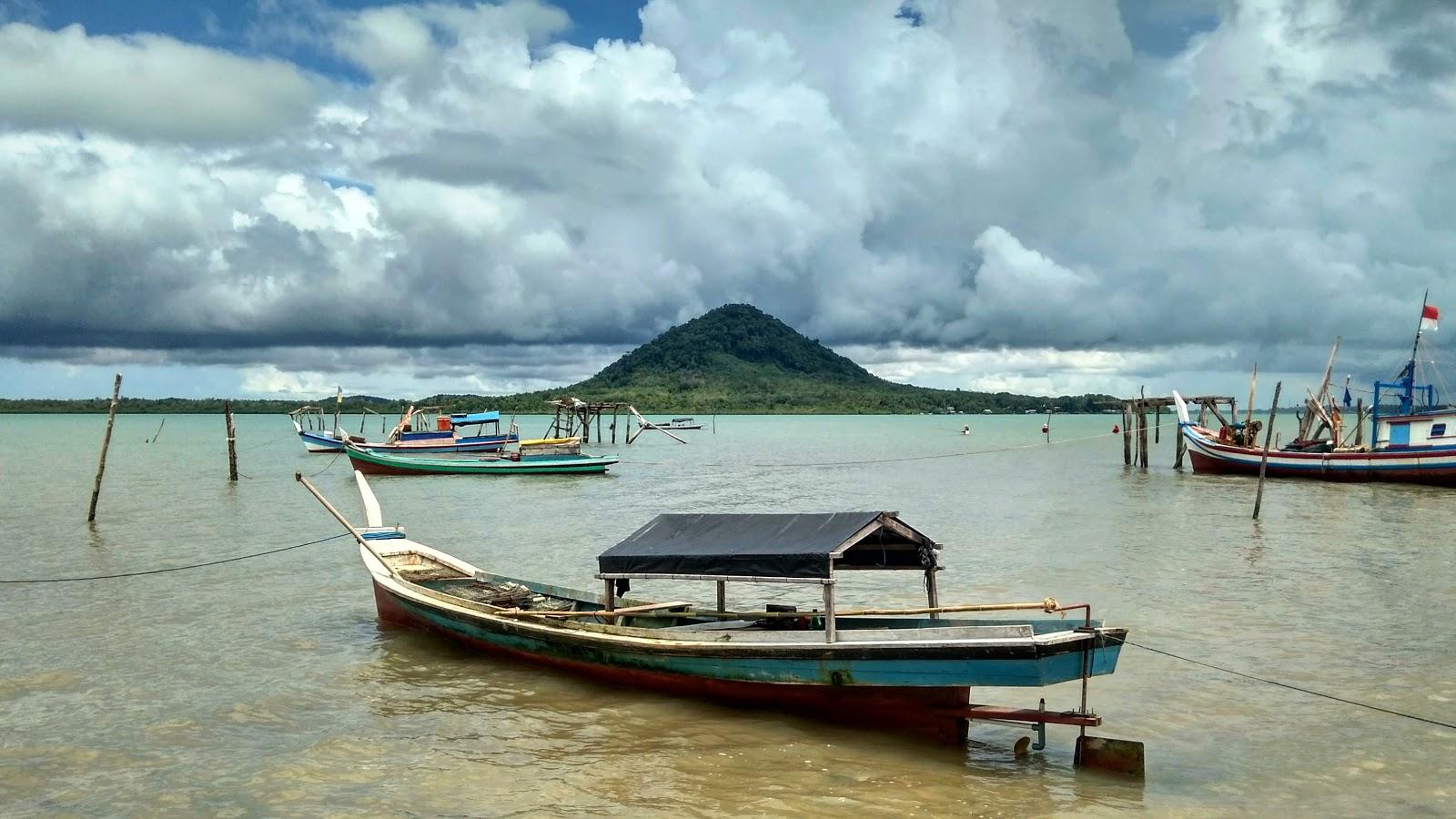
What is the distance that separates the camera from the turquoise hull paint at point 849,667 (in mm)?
9688

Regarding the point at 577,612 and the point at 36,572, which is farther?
the point at 36,572

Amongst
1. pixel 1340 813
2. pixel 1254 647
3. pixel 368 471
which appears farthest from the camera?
pixel 368 471

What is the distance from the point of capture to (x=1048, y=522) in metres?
31.5

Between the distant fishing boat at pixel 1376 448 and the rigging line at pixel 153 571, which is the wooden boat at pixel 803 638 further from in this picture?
the distant fishing boat at pixel 1376 448

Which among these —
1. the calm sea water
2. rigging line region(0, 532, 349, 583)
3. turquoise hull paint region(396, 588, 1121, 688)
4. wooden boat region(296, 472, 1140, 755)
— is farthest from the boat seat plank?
rigging line region(0, 532, 349, 583)

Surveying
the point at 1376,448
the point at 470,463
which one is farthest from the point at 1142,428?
the point at 470,463

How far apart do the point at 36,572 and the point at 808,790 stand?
21.2m

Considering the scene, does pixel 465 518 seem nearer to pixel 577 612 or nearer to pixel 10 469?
pixel 577 612

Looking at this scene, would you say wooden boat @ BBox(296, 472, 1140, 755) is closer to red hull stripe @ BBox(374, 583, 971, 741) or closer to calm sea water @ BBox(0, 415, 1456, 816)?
red hull stripe @ BBox(374, 583, 971, 741)

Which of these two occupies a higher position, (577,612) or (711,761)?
(577,612)

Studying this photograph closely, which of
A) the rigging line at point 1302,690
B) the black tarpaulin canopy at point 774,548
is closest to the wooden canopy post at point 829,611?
the black tarpaulin canopy at point 774,548

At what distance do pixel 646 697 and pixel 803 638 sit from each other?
2404mm

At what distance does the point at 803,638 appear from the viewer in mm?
11219

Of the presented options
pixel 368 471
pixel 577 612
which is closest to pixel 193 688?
pixel 577 612
